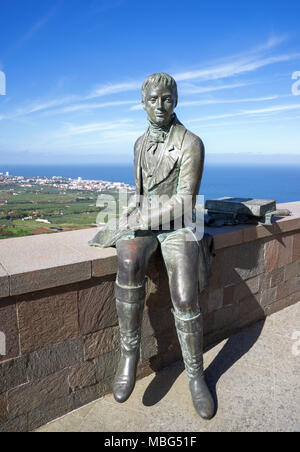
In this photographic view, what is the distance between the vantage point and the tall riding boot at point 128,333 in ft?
7.65

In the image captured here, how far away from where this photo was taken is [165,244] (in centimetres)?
249

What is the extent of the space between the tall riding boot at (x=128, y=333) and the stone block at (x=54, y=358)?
0.37 metres

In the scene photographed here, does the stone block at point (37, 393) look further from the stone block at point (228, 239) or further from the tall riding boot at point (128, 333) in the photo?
the stone block at point (228, 239)

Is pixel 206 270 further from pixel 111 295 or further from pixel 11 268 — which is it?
pixel 11 268

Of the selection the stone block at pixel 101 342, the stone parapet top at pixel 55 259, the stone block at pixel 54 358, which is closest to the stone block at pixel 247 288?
the stone parapet top at pixel 55 259

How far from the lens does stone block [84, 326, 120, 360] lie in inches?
102

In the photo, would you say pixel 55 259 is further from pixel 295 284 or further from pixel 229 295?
pixel 295 284

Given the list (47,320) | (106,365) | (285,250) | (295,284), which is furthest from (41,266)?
(295,284)

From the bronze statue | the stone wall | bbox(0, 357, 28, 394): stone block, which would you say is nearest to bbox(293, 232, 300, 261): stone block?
the stone wall

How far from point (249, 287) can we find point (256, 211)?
878 mm

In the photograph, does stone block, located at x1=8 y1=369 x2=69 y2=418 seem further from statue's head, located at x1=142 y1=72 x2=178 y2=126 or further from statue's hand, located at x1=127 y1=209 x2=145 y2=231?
statue's head, located at x1=142 y1=72 x2=178 y2=126

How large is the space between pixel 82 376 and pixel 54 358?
1.05 feet

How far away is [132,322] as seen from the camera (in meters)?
2.36
